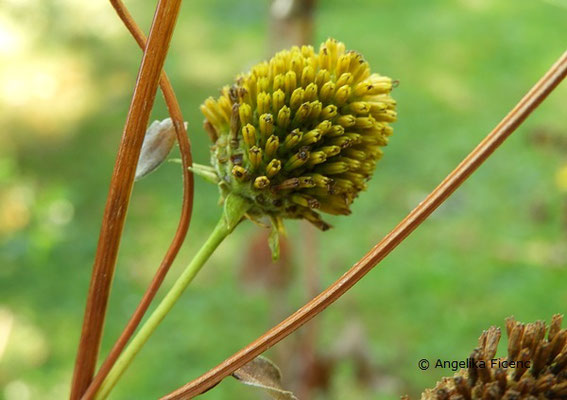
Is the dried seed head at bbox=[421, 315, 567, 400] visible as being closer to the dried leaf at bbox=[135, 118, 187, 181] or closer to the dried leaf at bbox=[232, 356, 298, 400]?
the dried leaf at bbox=[232, 356, 298, 400]

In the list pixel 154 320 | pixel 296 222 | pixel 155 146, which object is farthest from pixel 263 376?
pixel 296 222

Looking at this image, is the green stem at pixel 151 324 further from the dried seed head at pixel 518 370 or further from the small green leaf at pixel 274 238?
the dried seed head at pixel 518 370

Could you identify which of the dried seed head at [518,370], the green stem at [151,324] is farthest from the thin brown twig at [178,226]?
the dried seed head at [518,370]

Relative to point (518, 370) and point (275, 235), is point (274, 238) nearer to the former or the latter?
point (275, 235)

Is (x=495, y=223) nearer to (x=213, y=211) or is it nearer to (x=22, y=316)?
(x=213, y=211)

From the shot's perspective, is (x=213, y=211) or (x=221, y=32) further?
(x=221, y=32)

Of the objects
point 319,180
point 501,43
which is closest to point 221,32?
point 501,43

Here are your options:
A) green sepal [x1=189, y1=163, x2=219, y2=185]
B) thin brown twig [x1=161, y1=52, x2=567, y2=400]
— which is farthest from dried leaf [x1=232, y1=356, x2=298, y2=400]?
green sepal [x1=189, y1=163, x2=219, y2=185]
